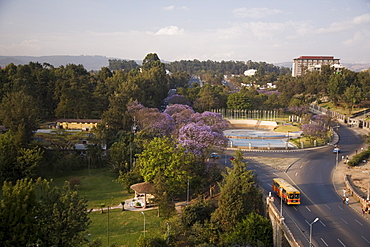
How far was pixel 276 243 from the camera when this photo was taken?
18.0 m

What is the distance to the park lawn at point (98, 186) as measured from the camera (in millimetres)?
24234

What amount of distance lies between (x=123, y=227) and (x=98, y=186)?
802 cm

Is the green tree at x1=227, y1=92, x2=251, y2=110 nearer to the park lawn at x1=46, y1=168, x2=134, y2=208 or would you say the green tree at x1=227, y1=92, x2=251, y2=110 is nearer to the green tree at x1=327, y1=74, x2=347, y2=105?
the green tree at x1=327, y1=74, x2=347, y2=105

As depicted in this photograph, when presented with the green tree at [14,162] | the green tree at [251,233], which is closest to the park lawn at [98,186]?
the green tree at [14,162]

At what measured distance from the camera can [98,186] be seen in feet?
89.5

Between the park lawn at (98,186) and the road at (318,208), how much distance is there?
1104 centimetres

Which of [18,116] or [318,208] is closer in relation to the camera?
[318,208]

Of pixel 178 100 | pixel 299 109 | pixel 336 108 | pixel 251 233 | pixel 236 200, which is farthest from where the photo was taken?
pixel 336 108

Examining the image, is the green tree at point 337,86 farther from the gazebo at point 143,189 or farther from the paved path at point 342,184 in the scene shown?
the gazebo at point 143,189

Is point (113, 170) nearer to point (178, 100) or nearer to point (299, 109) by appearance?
point (178, 100)

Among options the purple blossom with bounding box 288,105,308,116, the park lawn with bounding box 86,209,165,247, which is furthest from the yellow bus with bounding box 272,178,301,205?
the purple blossom with bounding box 288,105,308,116

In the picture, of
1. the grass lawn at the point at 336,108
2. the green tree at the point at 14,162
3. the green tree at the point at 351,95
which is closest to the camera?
the green tree at the point at 14,162

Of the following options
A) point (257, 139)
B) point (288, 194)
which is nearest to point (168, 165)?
point (288, 194)

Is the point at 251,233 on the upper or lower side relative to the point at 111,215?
upper
